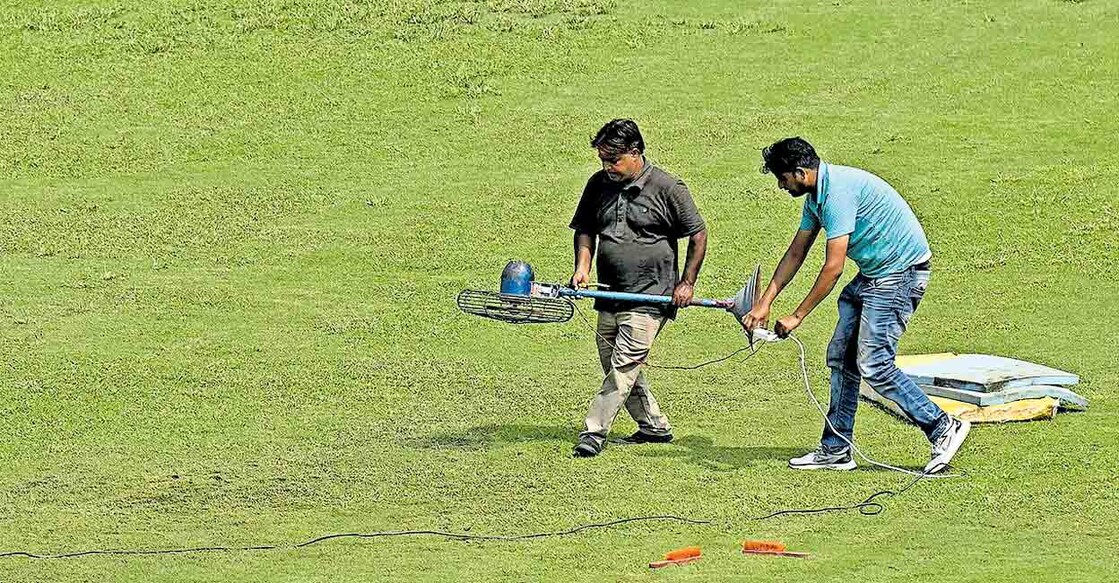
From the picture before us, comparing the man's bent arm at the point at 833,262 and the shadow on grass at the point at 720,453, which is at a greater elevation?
the man's bent arm at the point at 833,262

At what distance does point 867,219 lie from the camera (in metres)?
8.10

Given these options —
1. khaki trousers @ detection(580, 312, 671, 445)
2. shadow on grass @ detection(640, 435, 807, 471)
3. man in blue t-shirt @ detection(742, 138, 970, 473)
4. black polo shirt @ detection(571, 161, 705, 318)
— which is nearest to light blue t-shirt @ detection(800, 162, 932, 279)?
man in blue t-shirt @ detection(742, 138, 970, 473)

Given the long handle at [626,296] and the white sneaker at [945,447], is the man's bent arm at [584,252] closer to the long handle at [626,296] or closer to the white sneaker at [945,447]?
the long handle at [626,296]

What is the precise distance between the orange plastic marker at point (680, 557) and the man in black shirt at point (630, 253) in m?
1.71

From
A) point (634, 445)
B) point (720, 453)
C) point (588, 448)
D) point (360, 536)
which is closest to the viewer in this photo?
point (360, 536)

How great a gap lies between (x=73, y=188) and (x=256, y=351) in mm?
4782

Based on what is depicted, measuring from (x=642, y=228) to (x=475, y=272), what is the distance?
4.69 metres

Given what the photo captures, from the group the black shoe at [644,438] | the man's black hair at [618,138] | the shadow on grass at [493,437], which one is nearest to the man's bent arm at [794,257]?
the man's black hair at [618,138]

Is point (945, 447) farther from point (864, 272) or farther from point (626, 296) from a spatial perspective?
point (626, 296)

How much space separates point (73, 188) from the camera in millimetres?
15391

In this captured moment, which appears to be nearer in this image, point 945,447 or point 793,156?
point 793,156

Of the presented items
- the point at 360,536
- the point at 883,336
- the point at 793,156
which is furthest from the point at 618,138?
the point at 360,536

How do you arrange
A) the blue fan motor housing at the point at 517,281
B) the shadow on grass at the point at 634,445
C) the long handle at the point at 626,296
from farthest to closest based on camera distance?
the shadow on grass at the point at 634,445
the blue fan motor housing at the point at 517,281
the long handle at the point at 626,296

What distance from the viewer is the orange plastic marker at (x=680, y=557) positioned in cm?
724
